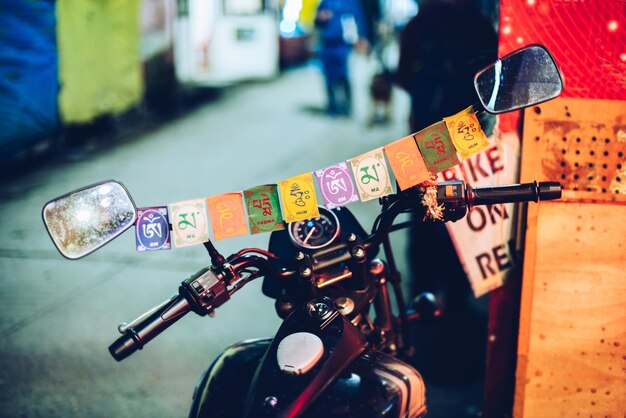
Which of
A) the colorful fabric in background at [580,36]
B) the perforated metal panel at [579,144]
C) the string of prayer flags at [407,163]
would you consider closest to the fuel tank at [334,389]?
the string of prayer flags at [407,163]

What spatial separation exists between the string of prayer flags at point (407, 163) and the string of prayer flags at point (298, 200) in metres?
0.26

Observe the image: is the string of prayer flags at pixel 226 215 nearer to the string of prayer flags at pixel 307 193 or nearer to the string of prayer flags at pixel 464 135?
the string of prayer flags at pixel 307 193

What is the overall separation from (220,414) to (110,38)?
7.93m

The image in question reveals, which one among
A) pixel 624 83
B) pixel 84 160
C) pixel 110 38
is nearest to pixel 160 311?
pixel 624 83

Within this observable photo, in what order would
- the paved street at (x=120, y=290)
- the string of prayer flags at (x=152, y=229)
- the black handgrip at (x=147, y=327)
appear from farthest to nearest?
the paved street at (x=120, y=290), the string of prayer flags at (x=152, y=229), the black handgrip at (x=147, y=327)

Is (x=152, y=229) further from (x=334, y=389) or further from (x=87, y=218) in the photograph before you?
(x=334, y=389)

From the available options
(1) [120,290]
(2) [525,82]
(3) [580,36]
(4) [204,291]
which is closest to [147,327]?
(4) [204,291]

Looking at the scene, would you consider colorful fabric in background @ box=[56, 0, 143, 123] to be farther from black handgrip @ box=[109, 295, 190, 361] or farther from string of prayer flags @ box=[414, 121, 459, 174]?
string of prayer flags @ box=[414, 121, 459, 174]

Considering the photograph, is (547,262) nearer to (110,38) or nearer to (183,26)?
(110,38)

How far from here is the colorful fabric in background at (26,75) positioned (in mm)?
6641

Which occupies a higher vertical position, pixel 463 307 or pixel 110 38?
pixel 110 38

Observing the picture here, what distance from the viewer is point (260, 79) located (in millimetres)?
13906

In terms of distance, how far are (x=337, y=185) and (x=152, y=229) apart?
555 millimetres

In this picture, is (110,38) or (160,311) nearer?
(160,311)
